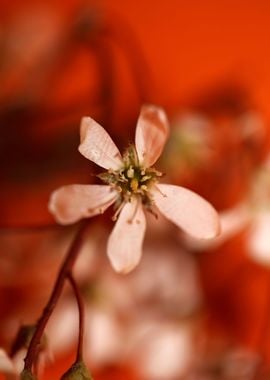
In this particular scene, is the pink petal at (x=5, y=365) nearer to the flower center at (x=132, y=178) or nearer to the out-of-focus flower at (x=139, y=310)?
the flower center at (x=132, y=178)

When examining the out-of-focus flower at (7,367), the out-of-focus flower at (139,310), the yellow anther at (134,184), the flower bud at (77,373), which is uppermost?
the out-of-focus flower at (139,310)

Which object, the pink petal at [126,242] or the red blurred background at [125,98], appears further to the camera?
the red blurred background at [125,98]

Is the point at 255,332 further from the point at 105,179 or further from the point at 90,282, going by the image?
the point at 105,179

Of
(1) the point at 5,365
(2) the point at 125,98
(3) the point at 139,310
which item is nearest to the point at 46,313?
(1) the point at 5,365

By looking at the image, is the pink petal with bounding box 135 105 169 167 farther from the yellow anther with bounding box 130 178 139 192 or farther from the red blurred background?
the red blurred background

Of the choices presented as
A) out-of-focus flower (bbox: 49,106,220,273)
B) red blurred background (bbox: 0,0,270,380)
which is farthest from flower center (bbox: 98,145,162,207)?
red blurred background (bbox: 0,0,270,380)

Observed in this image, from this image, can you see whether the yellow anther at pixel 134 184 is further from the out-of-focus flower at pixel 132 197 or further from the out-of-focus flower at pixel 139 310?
the out-of-focus flower at pixel 139 310

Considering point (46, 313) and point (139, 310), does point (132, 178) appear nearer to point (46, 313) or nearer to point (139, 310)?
point (46, 313)

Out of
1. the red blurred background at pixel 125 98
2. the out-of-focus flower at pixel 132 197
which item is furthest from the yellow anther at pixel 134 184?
the red blurred background at pixel 125 98

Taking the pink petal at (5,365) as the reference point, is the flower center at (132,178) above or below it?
above
